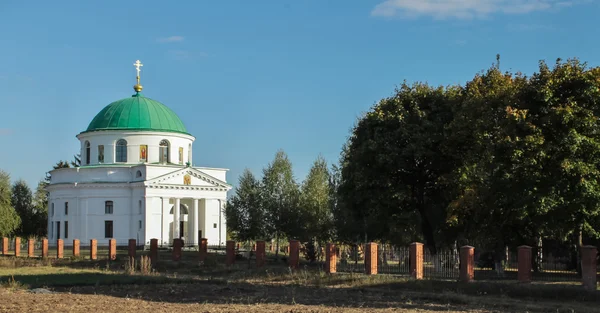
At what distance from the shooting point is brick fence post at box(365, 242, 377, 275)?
111ft

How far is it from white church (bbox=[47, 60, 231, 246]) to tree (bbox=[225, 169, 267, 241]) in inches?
564

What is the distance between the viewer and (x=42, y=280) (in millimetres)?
32406

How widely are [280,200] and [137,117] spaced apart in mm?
22185

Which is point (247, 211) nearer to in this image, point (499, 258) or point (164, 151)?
point (164, 151)

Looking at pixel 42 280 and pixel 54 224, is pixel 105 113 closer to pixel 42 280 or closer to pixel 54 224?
pixel 54 224

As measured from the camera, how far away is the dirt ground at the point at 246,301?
2126cm

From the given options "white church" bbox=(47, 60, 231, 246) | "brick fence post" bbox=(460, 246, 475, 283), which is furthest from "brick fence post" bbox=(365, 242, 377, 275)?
A: "white church" bbox=(47, 60, 231, 246)

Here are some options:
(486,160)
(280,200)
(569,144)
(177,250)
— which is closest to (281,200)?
(280,200)

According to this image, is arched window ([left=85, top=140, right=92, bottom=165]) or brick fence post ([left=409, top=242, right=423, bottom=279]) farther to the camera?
arched window ([left=85, top=140, right=92, bottom=165])

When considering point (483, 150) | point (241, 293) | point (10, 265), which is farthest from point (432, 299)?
point (10, 265)

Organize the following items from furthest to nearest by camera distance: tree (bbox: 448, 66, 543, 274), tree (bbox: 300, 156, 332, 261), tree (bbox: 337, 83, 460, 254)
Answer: tree (bbox: 300, 156, 332, 261) → tree (bbox: 337, 83, 460, 254) → tree (bbox: 448, 66, 543, 274)

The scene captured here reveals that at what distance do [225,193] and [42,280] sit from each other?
42561 millimetres

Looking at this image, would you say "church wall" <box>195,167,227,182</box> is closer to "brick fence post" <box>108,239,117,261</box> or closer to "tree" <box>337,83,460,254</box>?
"brick fence post" <box>108,239,117,261</box>

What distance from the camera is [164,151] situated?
73.6 m
